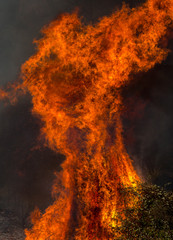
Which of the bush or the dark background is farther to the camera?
the dark background

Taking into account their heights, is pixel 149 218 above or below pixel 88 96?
below

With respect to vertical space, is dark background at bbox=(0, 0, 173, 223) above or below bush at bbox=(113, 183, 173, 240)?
above

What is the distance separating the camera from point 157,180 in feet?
57.9

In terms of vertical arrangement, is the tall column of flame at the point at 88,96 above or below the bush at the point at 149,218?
above

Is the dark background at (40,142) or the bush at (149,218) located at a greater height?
the dark background at (40,142)

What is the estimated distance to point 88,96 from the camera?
30.8 feet

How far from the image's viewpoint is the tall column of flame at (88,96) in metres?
8.27

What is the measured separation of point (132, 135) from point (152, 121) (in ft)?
8.36

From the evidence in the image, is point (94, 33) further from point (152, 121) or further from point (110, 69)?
point (152, 121)

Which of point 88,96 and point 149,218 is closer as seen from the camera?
point 149,218

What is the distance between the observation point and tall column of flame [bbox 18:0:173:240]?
8.27 meters

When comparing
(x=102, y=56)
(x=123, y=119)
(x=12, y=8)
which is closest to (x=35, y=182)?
(x=123, y=119)

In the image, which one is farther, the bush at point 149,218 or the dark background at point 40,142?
the dark background at point 40,142

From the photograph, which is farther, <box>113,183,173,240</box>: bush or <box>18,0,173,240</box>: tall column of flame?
<box>18,0,173,240</box>: tall column of flame
